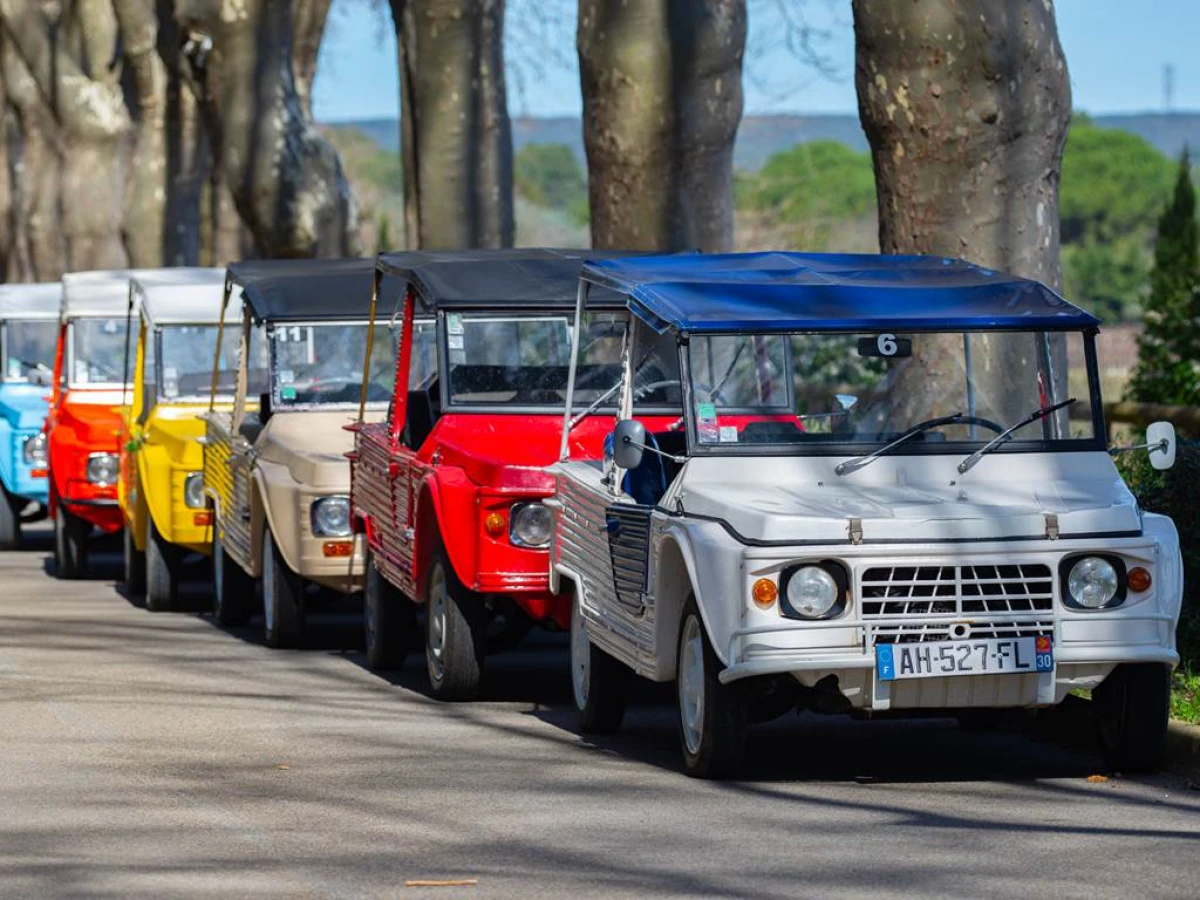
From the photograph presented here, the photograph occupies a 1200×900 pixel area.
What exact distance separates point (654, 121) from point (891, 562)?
999 cm

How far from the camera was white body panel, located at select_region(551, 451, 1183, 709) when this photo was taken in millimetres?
9188

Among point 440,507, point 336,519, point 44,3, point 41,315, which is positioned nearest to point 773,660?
point 440,507

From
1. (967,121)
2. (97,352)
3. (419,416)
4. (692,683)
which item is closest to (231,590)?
(419,416)

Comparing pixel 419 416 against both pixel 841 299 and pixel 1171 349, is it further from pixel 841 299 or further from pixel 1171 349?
pixel 1171 349

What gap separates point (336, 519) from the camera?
47.2ft

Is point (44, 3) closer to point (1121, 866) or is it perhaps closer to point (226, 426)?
point (226, 426)

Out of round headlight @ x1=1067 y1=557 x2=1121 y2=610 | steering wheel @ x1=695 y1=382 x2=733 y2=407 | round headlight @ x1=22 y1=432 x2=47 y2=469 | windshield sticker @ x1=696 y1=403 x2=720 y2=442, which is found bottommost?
round headlight @ x1=22 y1=432 x2=47 y2=469

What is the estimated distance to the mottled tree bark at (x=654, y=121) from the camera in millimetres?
18812

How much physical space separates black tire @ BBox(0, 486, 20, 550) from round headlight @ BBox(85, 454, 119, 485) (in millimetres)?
3387

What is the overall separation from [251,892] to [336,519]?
22.4 ft

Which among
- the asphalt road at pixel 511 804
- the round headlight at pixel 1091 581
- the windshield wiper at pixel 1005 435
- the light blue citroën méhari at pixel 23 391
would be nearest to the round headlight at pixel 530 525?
the asphalt road at pixel 511 804

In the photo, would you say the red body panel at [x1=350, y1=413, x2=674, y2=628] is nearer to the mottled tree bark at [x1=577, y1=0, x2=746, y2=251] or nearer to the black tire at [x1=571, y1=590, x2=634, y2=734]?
the black tire at [x1=571, y1=590, x2=634, y2=734]

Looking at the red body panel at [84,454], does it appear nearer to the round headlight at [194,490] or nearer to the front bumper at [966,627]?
the round headlight at [194,490]

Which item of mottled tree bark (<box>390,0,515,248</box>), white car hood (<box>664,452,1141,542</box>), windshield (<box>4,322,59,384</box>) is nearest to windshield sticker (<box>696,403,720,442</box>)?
white car hood (<box>664,452,1141,542</box>)
